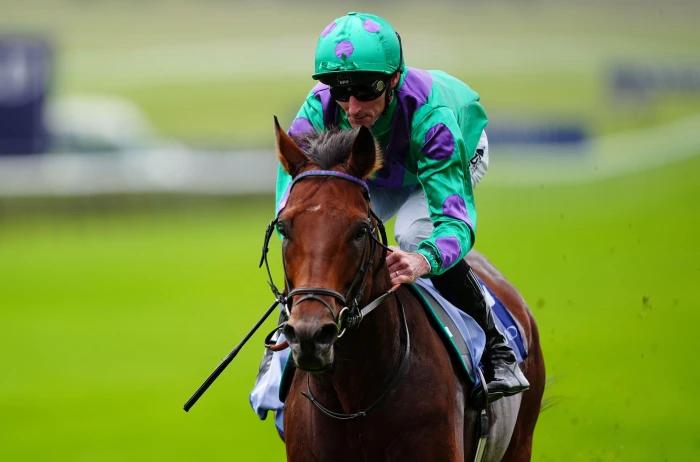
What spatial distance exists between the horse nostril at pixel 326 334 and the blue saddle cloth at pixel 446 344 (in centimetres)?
79

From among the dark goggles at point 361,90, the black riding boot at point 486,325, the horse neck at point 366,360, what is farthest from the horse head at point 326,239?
the black riding boot at point 486,325

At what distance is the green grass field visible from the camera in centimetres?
895

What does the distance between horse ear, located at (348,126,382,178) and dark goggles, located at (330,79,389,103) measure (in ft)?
1.23

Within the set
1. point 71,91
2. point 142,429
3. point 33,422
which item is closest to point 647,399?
point 142,429

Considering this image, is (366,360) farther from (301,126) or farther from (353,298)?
(301,126)

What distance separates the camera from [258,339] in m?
12.9

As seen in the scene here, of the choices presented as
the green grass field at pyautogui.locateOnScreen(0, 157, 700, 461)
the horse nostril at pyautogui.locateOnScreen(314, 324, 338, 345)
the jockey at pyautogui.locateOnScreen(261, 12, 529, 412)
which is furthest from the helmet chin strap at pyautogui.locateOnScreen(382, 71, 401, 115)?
the green grass field at pyautogui.locateOnScreen(0, 157, 700, 461)

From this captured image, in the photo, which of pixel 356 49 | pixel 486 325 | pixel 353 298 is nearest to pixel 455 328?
pixel 486 325

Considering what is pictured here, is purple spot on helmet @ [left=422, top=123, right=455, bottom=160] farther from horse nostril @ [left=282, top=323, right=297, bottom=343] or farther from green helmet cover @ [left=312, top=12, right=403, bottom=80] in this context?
horse nostril @ [left=282, top=323, right=297, bottom=343]

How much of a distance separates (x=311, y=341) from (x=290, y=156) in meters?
→ 0.66

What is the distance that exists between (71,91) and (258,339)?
13522 millimetres

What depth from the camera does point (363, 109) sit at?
4078 mm

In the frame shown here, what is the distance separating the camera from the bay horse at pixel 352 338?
3.43 meters

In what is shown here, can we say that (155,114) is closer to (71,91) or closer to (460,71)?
(71,91)
